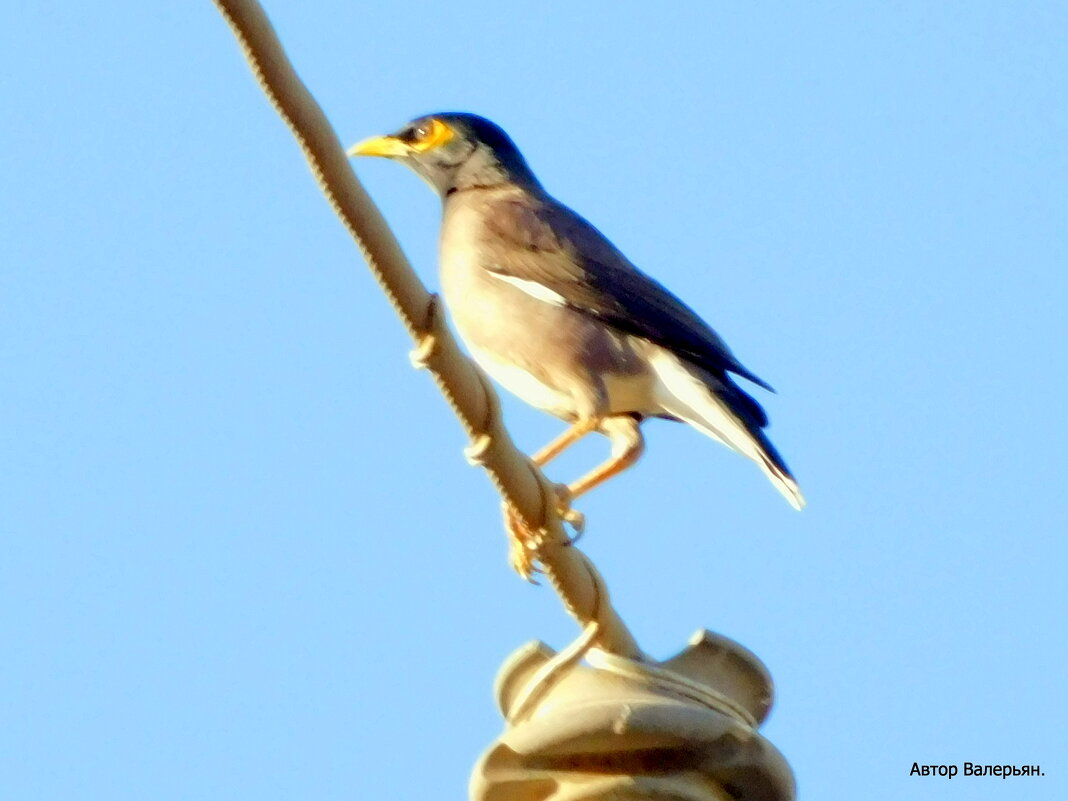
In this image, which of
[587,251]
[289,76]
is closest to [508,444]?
[289,76]

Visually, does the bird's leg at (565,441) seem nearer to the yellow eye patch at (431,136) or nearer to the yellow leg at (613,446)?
the yellow leg at (613,446)

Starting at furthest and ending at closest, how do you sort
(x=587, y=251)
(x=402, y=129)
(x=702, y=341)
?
1. (x=402, y=129)
2. (x=587, y=251)
3. (x=702, y=341)

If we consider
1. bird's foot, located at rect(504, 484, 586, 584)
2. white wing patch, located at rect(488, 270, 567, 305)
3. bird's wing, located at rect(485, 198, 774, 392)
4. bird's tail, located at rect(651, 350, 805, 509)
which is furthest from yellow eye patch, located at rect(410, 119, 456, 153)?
bird's foot, located at rect(504, 484, 586, 584)

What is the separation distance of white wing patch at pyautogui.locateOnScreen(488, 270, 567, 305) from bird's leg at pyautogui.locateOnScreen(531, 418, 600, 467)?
0.41m

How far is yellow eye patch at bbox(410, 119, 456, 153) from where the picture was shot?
20.2ft

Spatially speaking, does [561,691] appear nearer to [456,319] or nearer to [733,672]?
[733,672]

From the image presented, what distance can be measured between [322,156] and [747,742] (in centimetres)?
119

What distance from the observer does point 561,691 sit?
3.16 meters

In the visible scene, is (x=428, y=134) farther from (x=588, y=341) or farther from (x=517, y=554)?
(x=517, y=554)

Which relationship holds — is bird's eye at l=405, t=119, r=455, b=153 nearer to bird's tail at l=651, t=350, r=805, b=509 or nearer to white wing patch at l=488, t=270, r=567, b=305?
white wing patch at l=488, t=270, r=567, b=305

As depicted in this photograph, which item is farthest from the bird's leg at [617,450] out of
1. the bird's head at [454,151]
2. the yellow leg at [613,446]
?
→ the bird's head at [454,151]

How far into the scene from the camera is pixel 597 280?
525 cm

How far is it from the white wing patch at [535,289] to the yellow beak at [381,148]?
3.32 ft

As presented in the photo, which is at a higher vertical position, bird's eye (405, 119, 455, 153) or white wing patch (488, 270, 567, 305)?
bird's eye (405, 119, 455, 153)
